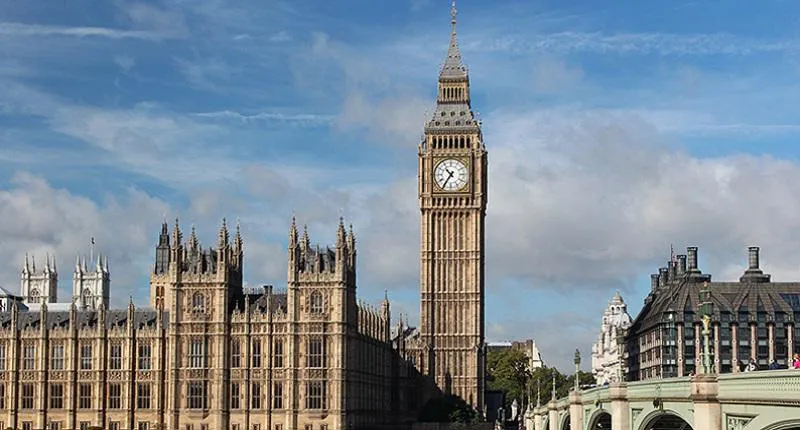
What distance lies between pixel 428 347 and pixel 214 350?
1671 inches

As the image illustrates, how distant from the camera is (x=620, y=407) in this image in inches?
2687

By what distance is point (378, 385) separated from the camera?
157 metres

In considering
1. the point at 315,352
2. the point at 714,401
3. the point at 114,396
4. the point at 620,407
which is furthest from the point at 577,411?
the point at 114,396

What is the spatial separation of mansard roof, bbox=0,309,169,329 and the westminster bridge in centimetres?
7559

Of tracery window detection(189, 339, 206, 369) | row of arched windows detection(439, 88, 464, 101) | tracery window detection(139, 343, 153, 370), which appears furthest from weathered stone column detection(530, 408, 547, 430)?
row of arched windows detection(439, 88, 464, 101)

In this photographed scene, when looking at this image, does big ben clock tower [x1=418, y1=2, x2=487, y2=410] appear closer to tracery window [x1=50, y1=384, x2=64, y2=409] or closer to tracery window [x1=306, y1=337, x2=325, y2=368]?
tracery window [x1=306, y1=337, x2=325, y2=368]

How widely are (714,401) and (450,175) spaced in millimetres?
129050

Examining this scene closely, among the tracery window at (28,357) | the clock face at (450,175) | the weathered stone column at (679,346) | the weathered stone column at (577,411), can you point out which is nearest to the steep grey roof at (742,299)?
the weathered stone column at (679,346)

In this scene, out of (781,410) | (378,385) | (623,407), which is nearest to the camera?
(781,410)

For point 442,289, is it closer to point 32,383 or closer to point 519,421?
point 519,421

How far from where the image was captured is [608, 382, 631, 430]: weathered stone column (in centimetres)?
6806

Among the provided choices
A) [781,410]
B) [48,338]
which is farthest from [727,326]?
[781,410]

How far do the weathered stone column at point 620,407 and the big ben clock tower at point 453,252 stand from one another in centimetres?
10377

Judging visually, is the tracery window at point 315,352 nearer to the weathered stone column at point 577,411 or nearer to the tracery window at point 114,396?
the tracery window at point 114,396
